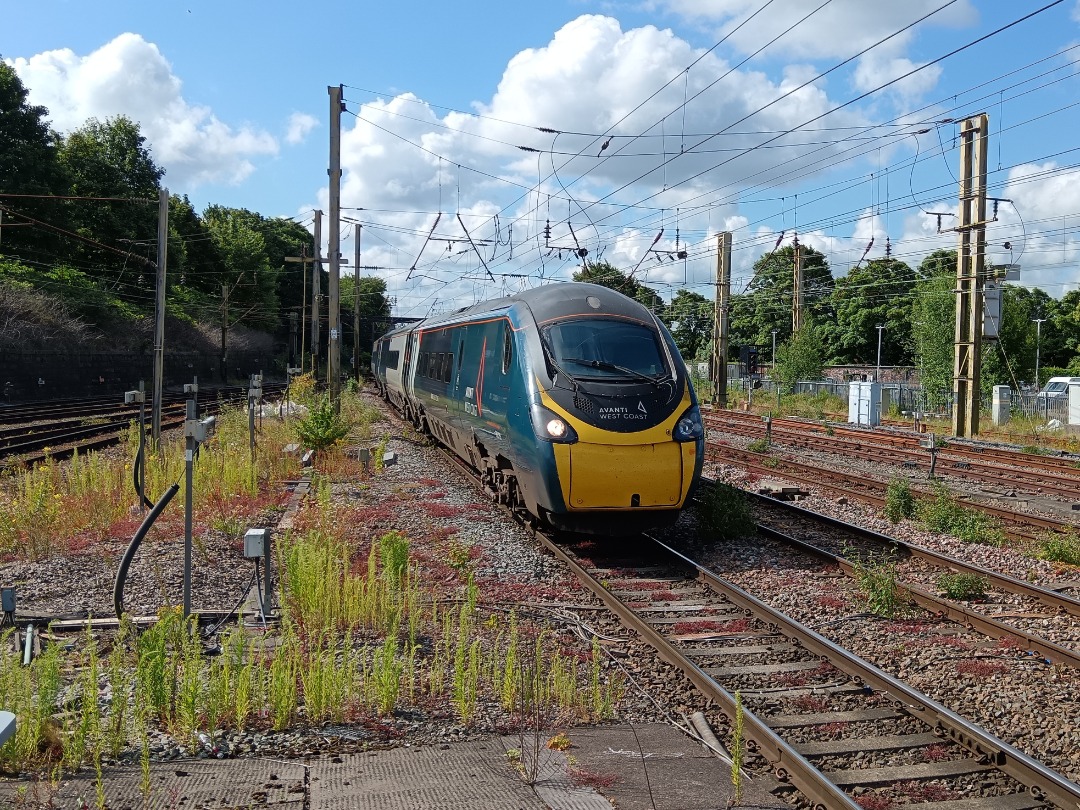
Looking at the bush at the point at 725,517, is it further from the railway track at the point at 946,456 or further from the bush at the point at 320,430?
the bush at the point at 320,430

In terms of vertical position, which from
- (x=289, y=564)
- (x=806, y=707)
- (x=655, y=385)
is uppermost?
(x=655, y=385)

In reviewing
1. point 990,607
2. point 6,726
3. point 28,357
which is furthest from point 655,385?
point 28,357

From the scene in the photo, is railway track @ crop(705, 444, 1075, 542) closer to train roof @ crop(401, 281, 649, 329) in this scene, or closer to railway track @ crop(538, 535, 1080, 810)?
train roof @ crop(401, 281, 649, 329)

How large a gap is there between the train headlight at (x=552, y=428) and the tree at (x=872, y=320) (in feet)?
209

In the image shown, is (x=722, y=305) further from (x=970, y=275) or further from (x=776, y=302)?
(x=776, y=302)

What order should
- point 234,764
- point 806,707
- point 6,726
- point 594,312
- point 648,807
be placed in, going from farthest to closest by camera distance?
point 594,312 → point 806,707 → point 234,764 → point 648,807 → point 6,726

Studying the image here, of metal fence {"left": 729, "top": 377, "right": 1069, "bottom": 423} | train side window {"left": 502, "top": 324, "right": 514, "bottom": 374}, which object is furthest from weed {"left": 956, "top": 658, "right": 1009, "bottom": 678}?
metal fence {"left": 729, "top": 377, "right": 1069, "bottom": 423}

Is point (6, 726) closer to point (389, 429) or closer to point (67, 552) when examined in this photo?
point (67, 552)

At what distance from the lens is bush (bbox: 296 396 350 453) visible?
57.8 ft

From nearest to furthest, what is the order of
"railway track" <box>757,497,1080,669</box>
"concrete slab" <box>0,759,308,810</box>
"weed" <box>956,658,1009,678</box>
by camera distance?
"concrete slab" <box>0,759,308,810</box> < "weed" <box>956,658,1009,678</box> < "railway track" <box>757,497,1080,669</box>

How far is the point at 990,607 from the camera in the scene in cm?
819

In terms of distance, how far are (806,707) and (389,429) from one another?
20.0 metres

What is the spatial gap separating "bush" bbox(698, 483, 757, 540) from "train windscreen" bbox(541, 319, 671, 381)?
1.94 m

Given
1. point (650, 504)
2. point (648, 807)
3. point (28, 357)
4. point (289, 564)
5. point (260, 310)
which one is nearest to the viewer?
point (648, 807)
